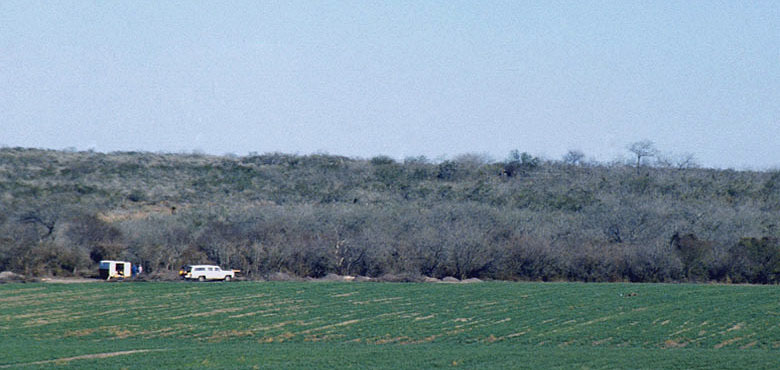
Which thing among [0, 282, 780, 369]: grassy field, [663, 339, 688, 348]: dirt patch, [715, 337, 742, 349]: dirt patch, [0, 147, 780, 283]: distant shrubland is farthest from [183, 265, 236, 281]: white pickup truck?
[715, 337, 742, 349]: dirt patch

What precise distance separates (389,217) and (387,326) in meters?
42.3

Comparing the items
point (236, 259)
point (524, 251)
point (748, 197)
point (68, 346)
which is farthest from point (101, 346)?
point (748, 197)

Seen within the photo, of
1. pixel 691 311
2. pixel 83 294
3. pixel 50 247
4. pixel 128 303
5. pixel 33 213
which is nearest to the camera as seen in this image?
pixel 691 311

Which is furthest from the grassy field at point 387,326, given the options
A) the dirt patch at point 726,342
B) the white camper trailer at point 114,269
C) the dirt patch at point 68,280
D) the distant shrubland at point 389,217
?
the distant shrubland at point 389,217

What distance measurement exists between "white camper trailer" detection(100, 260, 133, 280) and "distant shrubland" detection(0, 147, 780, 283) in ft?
7.13

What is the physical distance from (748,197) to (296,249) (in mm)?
56445

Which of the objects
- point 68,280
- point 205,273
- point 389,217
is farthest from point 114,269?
point 389,217

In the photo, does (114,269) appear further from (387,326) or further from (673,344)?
(673,344)

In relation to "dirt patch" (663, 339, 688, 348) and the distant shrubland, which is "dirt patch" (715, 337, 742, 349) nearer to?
"dirt patch" (663, 339, 688, 348)

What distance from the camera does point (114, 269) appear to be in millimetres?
57000

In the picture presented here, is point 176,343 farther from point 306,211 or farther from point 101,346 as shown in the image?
point 306,211

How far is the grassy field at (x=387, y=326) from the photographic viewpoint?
74.4ft

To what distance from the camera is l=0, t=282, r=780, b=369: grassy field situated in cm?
2269

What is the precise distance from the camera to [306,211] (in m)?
77.9
